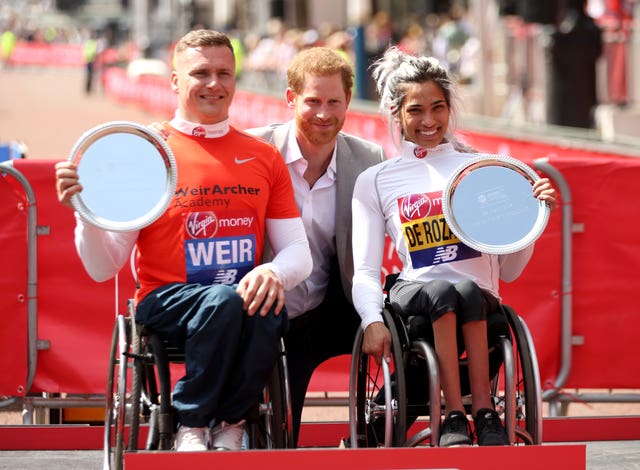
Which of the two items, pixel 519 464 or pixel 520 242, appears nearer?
pixel 519 464

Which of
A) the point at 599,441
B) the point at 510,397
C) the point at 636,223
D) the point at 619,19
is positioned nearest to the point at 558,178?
the point at 636,223

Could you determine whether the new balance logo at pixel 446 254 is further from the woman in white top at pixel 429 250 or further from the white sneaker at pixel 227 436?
the white sneaker at pixel 227 436

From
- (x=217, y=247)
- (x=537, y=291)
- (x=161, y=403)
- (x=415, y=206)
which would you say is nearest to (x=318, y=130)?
(x=415, y=206)

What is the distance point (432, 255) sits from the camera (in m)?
4.88

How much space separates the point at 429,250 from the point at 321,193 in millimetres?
641

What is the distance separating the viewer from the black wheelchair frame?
4.59 metres

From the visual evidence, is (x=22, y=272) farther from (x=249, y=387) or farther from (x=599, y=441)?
(x=599, y=441)

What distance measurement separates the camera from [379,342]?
4.72 meters

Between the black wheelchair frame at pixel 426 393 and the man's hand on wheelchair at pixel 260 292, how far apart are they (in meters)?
0.45

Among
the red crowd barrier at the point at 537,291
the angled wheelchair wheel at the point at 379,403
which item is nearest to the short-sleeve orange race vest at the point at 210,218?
the angled wheelchair wheel at the point at 379,403

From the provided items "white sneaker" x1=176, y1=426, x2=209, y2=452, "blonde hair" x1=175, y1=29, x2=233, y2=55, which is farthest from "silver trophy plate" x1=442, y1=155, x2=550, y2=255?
"white sneaker" x1=176, y1=426, x2=209, y2=452

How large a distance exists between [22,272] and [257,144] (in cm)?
217

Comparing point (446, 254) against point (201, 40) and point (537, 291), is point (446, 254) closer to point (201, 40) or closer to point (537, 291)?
point (201, 40)

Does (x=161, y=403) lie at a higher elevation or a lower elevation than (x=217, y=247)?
lower
